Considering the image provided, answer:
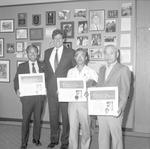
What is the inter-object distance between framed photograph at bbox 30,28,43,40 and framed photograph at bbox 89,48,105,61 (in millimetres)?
1203

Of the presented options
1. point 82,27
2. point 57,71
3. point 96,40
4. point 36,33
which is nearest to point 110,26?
point 96,40

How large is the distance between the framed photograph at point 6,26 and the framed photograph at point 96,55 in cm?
197

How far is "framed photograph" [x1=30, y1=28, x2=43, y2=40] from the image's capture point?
4.77 metres

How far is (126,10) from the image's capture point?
13.9 feet

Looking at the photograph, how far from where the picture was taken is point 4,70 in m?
5.05

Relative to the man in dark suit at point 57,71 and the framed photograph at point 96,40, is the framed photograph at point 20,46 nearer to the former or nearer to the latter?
the framed photograph at point 96,40

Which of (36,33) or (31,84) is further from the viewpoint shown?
(36,33)

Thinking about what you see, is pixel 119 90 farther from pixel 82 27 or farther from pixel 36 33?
pixel 36 33

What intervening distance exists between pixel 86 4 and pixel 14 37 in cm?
184

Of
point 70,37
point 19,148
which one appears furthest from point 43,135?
point 70,37

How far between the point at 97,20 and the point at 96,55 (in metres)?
0.73

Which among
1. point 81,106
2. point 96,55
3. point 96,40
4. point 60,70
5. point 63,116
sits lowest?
point 63,116

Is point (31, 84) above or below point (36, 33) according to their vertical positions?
below

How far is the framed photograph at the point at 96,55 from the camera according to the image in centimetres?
446
